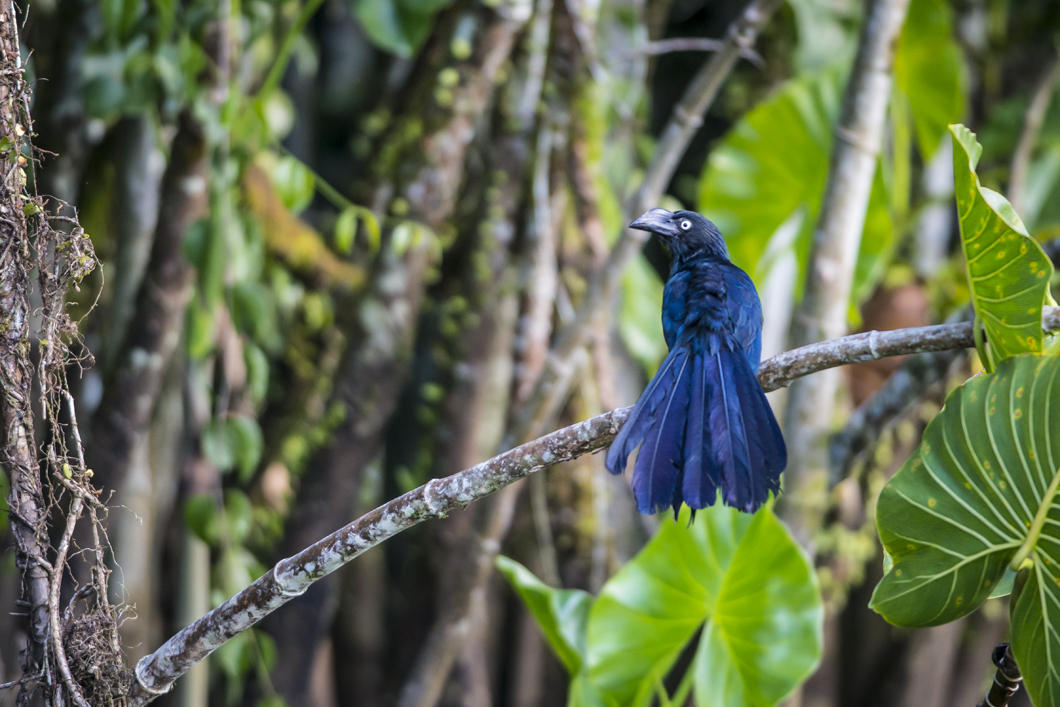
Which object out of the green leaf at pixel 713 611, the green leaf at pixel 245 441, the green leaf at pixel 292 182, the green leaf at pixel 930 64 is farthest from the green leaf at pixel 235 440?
the green leaf at pixel 930 64

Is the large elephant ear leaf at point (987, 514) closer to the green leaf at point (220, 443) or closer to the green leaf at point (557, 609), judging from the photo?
the green leaf at point (557, 609)

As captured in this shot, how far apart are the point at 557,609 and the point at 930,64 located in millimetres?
2124

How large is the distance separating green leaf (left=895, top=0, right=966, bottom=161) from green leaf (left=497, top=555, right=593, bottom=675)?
1.94 m

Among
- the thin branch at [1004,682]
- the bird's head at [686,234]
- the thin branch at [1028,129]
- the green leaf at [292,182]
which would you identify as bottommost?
the thin branch at [1004,682]

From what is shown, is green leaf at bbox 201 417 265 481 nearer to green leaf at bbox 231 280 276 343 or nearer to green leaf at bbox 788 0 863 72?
green leaf at bbox 231 280 276 343

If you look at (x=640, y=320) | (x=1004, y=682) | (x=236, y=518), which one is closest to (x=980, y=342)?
(x=1004, y=682)

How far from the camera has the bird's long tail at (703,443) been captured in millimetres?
1307

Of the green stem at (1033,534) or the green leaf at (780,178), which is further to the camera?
the green leaf at (780,178)

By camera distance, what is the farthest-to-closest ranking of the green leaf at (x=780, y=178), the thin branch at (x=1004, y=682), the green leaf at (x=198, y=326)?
1. the green leaf at (x=780, y=178)
2. the green leaf at (x=198, y=326)
3. the thin branch at (x=1004, y=682)

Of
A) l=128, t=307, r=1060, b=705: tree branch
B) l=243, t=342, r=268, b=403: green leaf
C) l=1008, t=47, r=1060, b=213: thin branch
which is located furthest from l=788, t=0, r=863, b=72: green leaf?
l=128, t=307, r=1060, b=705: tree branch

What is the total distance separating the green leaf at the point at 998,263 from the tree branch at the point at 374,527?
5 cm

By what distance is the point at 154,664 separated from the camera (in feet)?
3.89

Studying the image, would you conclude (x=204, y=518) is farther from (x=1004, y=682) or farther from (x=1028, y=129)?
(x=1028, y=129)

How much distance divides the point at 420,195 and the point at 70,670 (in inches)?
80.6
